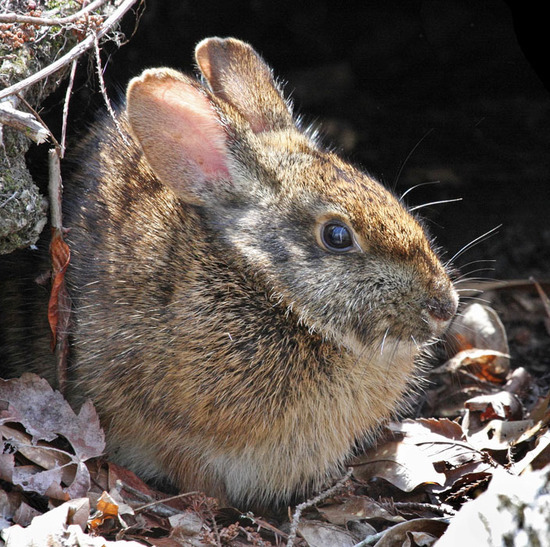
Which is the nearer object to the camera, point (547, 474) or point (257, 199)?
point (547, 474)

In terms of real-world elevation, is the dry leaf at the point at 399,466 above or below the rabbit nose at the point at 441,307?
below

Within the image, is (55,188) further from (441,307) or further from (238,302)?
(441,307)

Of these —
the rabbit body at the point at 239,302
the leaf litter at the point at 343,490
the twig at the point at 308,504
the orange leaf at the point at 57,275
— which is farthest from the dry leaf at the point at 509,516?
the orange leaf at the point at 57,275

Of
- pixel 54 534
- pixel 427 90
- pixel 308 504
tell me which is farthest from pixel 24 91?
pixel 427 90

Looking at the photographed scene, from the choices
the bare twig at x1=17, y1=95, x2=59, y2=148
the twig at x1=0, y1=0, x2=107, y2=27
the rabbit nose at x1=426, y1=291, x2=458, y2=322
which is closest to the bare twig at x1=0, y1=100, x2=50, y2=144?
the bare twig at x1=17, y1=95, x2=59, y2=148

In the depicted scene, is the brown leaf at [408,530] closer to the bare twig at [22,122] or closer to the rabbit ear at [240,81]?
the rabbit ear at [240,81]

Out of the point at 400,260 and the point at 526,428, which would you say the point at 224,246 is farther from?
the point at 526,428

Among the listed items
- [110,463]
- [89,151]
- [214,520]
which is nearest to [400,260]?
[214,520]
